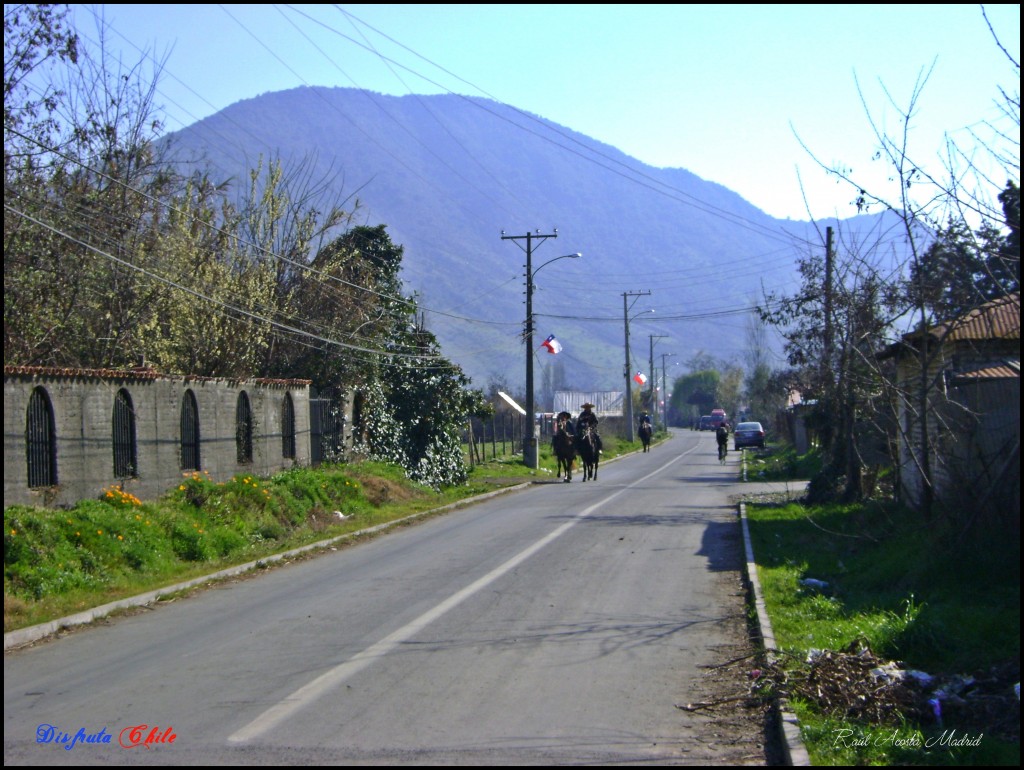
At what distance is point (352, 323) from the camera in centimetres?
3016

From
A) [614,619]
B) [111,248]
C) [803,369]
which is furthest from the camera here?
[803,369]

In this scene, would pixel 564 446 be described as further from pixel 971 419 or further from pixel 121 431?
pixel 971 419

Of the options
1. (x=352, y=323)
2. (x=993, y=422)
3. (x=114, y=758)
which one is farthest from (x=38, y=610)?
(x=352, y=323)

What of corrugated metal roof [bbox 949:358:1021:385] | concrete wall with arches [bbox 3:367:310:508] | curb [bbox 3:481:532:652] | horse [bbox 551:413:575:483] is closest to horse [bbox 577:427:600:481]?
horse [bbox 551:413:575:483]

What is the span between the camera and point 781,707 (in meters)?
6.79

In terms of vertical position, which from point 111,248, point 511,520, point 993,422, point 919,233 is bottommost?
point 511,520

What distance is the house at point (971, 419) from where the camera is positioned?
9984mm

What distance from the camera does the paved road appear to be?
20.1 ft

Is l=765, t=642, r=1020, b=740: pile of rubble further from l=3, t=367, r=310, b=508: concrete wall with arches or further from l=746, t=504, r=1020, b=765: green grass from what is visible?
l=3, t=367, r=310, b=508: concrete wall with arches

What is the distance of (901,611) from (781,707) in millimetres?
3651

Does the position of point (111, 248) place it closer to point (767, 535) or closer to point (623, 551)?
point (623, 551)

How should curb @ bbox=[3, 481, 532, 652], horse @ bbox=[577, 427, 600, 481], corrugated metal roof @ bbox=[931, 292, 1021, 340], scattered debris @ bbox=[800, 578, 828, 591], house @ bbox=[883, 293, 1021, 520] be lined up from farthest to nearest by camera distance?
horse @ bbox=[577, 427, 600, 481] < scattered debris @ bbox=[800, 578, 828, 591] < house @ bbox=[883, 293, 1021, 520] < curb @ bbox=[3, 481, 532, 652] < corrugated metal roof @ bbox=[931, 292, 1021, 340]

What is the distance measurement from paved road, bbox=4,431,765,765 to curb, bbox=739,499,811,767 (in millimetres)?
208

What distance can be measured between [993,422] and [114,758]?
9.59 m
